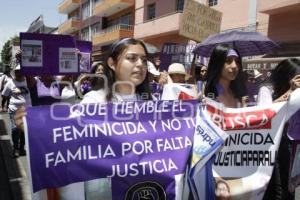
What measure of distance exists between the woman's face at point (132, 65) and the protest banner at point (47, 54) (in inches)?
128

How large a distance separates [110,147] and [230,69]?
4.40 ft

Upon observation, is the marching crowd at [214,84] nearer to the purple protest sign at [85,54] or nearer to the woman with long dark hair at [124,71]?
the woman with long dark hair at [124,71]

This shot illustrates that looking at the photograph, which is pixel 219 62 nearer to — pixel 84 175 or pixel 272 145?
pixel 272 145

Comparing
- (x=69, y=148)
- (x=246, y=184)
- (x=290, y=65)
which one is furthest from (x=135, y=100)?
(x=290, y=65)

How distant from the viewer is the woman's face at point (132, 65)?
2775 millimetres

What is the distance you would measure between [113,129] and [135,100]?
38 cm

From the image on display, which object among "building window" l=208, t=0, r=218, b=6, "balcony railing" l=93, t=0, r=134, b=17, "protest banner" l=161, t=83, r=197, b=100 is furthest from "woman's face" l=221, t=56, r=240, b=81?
"balcony railing" l=93, t=0, r=134, b=17

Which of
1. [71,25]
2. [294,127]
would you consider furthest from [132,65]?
[71,25]

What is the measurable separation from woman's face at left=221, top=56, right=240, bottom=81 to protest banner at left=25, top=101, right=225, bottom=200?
3.04 ft

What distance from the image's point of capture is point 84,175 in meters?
2.40

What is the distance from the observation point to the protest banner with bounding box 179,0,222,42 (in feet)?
30.3

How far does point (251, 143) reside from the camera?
3.02 metres

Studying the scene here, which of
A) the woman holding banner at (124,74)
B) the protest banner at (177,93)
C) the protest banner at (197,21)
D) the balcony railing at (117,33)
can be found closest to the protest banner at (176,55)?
the protest banner at (197,21)

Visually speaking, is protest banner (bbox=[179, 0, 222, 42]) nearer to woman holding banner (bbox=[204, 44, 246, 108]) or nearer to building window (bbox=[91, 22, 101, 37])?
woman holding banner (bbox=[204, 44, 246, 108])
